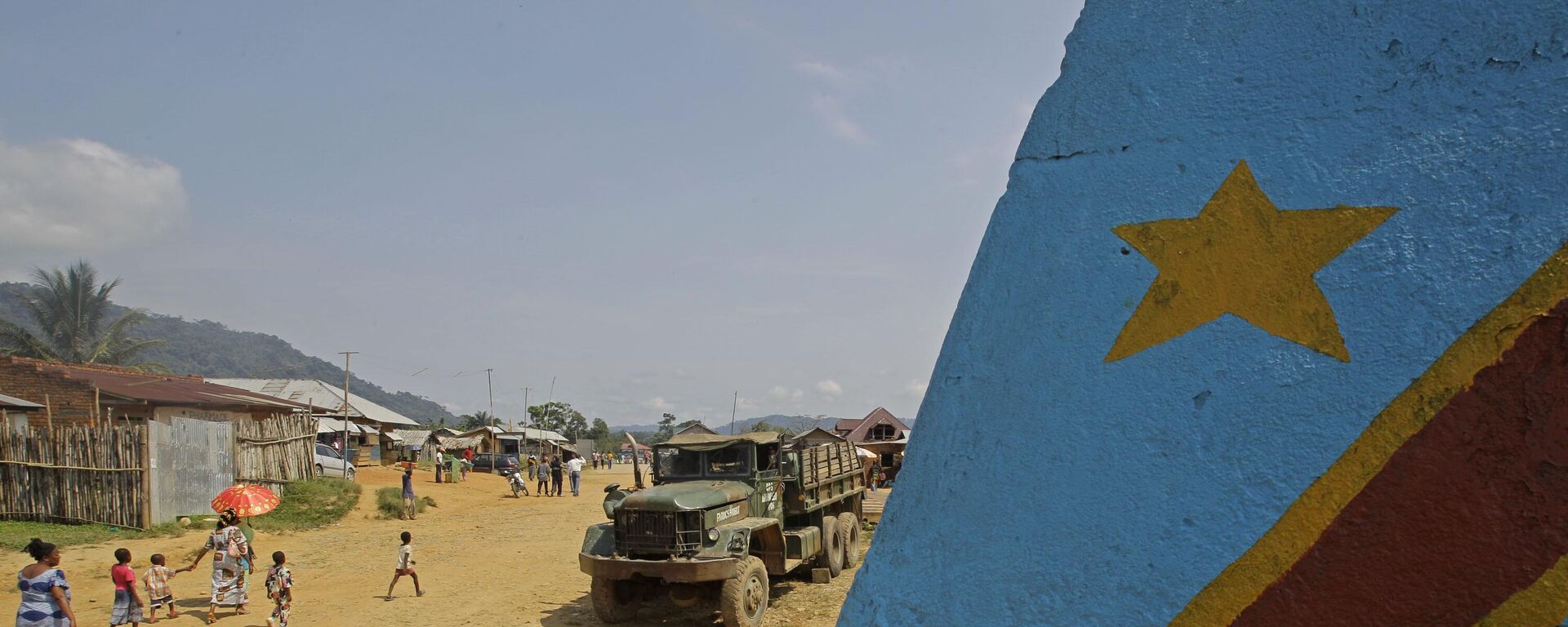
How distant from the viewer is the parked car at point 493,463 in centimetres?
4438

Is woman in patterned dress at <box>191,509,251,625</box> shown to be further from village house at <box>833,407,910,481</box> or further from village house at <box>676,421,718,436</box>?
village house at <box>833,407,910,481</box>

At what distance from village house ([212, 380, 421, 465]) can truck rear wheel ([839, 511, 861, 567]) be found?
1408 inches

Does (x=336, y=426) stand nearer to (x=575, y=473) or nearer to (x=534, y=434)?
(x=575, y=473)

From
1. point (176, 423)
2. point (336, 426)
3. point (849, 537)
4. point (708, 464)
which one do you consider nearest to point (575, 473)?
point (176, 423)

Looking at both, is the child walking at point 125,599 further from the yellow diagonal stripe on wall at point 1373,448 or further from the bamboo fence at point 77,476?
the yellow diagonal stripe on wall at point 1373,448

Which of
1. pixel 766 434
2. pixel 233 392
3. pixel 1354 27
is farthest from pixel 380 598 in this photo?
pixel 233 392

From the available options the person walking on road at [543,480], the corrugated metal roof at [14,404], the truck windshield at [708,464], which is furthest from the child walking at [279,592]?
the person walking on road at [543,480]

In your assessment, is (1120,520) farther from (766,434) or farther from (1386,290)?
(766,434)

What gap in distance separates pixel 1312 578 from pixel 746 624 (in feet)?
27.1

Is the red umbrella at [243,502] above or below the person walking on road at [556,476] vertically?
A: above

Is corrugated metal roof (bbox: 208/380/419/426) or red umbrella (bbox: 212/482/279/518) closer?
red umbrella (bbox: 212/482/279/518)

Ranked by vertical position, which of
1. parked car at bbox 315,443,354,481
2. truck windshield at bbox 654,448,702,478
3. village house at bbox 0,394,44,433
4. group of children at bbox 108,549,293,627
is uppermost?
village house at bbox 0,394,44,433

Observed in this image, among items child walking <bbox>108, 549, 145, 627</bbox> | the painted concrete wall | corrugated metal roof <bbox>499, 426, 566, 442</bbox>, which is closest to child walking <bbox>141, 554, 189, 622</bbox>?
child walking <bbox>108, 549, 145, 627</bbox>

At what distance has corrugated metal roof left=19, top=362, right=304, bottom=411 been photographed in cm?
2636
